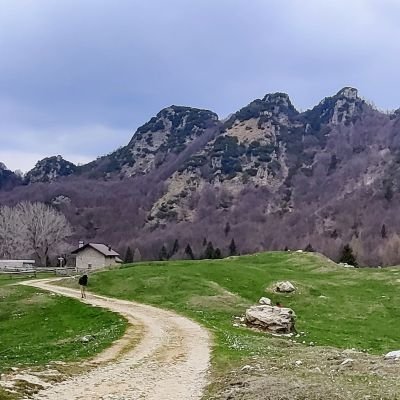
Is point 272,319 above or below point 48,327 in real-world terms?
above

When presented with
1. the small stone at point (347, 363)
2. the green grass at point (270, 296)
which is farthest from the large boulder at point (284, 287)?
the small stone at point (347, 363)

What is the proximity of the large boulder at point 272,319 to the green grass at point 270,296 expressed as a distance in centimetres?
162

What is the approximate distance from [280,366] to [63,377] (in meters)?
9.62

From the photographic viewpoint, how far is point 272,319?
45812 mm

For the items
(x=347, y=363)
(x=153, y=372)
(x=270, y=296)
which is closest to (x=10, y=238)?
(x=270, y=296)

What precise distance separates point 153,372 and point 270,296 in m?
39.1

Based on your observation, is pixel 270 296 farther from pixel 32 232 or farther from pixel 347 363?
pixel 32 232

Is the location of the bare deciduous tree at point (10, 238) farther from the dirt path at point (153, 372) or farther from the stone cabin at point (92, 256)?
the dirt path at point (153, 372)

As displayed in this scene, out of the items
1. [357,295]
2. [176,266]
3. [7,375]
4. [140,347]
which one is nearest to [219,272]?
[176,266]

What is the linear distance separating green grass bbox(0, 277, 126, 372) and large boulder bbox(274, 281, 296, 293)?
2238 cm

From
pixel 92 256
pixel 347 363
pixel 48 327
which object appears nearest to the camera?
pixel 347 363

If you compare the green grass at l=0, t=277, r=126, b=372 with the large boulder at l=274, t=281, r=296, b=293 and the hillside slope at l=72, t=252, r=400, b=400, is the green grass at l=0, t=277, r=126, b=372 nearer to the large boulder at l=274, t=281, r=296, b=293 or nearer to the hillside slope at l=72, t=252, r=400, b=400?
the hillside slope at l=72, t=252, r=400, b=400

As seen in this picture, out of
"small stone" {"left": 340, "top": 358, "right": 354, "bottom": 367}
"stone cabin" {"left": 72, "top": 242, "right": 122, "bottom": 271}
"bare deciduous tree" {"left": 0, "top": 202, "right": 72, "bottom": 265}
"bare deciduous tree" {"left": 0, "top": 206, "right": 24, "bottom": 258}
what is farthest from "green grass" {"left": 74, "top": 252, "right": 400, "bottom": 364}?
"bare deciduous tree" {"left": 0, "top": 206, "right": 24, "bottom": 258}

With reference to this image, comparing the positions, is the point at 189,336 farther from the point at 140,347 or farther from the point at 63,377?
the point at 63,377
